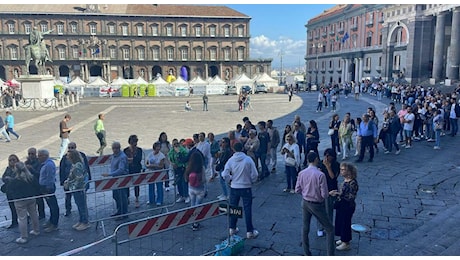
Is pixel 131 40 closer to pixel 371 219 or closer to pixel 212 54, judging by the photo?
pixel 212 54

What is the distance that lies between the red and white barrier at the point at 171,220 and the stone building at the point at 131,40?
→ 64175 mm

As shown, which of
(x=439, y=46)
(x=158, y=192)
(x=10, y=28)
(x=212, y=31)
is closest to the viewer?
(x=158, y=192)

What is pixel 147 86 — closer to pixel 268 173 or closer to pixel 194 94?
pixel 194 94

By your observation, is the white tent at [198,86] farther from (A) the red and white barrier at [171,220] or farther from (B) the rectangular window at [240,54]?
(A) the red and white barrier at [171,220]

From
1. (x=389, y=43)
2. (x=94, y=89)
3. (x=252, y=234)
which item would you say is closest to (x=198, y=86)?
(x=94, y=89)

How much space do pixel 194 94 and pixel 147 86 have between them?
5.74 metres

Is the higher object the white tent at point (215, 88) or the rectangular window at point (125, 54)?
the rectangular window at point (125, 54)

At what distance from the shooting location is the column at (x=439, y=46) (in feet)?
107

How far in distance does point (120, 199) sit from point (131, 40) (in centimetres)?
6607

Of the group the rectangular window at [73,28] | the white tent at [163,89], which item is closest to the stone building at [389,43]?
the white tent at [163,89]

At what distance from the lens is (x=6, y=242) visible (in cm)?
602

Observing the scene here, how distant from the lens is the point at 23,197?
20.3ft

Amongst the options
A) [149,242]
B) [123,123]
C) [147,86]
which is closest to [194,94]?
[147,86]
